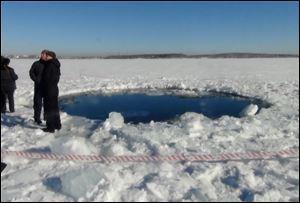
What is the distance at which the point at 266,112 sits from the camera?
9.35 meters

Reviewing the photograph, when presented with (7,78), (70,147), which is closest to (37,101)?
(7,78)

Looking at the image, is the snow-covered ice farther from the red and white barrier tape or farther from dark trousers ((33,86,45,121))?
dark trousers ((33,86,45,121))

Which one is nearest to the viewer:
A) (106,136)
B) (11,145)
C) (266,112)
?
(11,145)

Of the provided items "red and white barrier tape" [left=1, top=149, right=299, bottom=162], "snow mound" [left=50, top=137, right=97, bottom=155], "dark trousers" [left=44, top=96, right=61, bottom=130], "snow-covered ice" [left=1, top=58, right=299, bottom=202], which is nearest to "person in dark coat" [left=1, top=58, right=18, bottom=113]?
"snow-covered ice" [left=1, top=58, right=299, bottom=202]

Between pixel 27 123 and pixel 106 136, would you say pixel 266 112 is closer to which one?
pixel 106 136

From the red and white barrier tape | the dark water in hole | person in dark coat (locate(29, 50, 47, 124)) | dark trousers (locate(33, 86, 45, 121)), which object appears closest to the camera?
the red and white barrier tape

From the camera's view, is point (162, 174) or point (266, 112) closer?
point (162, 174)

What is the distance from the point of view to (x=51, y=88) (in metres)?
7.34

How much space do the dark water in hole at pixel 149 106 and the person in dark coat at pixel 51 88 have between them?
2.32m

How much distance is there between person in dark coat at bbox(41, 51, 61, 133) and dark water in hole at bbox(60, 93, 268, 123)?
7.61ft

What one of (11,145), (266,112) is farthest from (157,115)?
(11,145)

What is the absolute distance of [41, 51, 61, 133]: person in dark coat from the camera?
730cm

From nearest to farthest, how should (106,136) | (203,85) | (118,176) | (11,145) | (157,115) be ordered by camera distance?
(118,176), (11,145), (106,136), (157,115), (203,85)

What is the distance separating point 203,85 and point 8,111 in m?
9.17
